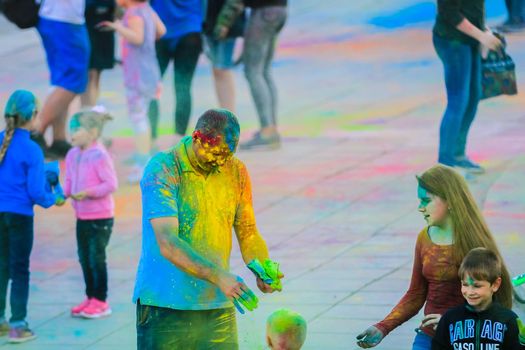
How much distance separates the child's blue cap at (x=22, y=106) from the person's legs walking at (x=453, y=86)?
3532 mm

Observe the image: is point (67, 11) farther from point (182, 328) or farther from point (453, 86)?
point (182, 328)

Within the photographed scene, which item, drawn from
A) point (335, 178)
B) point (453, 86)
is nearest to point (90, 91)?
point (335, 178)

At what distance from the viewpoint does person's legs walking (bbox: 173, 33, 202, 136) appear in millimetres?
12133

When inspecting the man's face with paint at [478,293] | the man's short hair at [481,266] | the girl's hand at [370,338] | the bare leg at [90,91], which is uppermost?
the man's short hair at [481,266]

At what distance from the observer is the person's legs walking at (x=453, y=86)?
10.3m

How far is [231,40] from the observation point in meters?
12.6

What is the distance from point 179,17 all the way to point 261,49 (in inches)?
32.5

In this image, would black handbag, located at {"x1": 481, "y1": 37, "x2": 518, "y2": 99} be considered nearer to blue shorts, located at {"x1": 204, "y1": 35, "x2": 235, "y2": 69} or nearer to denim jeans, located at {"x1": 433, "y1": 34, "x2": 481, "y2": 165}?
denim jeans, located at {"x1": 433, "y1": 34, "x2": 481, "y2": 165}

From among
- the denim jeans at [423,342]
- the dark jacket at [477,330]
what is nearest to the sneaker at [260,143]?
the denim jeans at [423,342]

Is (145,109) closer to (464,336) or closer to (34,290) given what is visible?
(34,290)

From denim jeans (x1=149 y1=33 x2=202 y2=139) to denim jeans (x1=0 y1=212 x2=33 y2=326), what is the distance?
4.06 metres

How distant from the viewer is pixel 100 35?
12.7m

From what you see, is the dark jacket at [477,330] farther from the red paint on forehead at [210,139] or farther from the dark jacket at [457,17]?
the dark jacket at [457,17]

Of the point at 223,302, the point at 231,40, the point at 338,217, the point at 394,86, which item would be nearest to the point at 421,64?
the point at 394,86
